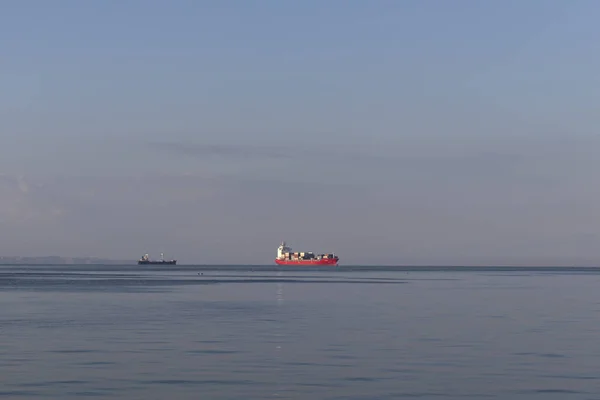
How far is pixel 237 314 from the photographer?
5203 cm

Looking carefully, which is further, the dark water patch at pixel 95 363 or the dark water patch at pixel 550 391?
the dark water patch at pixel 95 363

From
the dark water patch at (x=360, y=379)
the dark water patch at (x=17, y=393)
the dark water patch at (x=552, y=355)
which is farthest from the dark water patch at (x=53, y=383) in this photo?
the dark water patch at (x=552, y=355)

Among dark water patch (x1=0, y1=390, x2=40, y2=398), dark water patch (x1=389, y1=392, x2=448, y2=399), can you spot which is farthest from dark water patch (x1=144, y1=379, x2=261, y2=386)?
dark water patch (x1=389, y1=392, x2=448, y2=399)

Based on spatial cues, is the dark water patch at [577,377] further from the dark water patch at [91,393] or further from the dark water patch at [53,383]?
the dark water patch at [53,383]

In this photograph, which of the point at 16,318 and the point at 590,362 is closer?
the point at 590,362

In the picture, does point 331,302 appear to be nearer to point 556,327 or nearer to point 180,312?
point 180,312

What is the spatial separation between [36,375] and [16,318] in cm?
2073

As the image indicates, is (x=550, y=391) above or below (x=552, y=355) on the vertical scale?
below

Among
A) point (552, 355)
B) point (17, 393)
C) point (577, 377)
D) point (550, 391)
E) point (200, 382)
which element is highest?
point (552, 355)

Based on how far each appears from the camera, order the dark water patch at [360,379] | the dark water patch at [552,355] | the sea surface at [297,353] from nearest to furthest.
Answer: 1. the sea surface at [297,353]
2. the dark water patch at [360,379]
3. the dark water patch at [552,355]

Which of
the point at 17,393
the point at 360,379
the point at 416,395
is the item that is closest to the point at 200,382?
the point at 360,379

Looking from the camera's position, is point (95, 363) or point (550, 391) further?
point (95, 363)

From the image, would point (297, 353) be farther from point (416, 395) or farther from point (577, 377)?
point (577, 377)

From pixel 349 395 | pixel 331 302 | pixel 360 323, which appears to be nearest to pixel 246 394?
pixel 349 395
